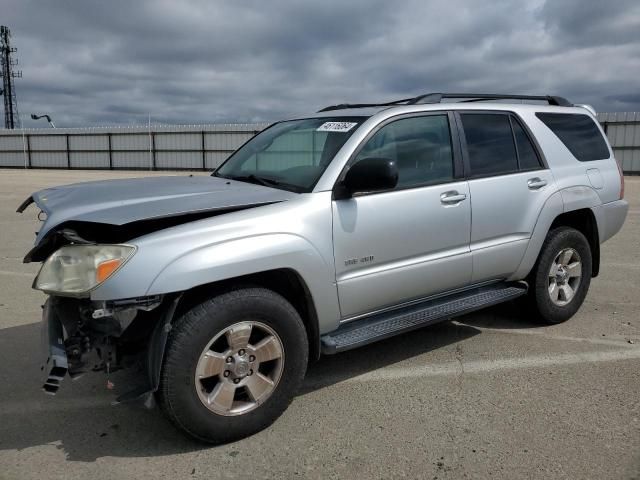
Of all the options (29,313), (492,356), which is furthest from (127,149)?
(492,356)

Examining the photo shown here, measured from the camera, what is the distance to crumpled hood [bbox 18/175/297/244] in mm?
2789

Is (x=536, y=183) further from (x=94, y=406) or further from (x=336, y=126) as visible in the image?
(x=94, y=406)

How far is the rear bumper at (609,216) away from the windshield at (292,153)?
2618 millimetres

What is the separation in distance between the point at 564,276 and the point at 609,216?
2.51ft

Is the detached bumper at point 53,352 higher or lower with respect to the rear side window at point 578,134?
lower

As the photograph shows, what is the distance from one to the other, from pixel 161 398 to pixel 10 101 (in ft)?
223

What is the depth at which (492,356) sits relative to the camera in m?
4.11

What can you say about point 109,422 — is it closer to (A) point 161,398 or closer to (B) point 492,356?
(A) point 161,398

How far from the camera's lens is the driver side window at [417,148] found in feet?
11.9

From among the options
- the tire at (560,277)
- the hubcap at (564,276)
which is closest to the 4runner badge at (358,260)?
the tire at (560,277)

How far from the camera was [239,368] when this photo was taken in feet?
9.53

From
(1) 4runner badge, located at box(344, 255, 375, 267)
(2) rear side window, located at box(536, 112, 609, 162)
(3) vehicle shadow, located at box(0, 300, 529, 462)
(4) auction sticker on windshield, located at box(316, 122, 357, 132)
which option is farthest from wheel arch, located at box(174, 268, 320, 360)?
(2) rear side window, located at box(536, 112, 609, 162)

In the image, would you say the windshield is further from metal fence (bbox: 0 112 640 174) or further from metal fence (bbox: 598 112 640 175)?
metal fence (bbox: 0 112 640 174)

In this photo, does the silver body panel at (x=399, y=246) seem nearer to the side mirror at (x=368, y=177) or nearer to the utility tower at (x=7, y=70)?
the side mirror at (x=368, y=177)
